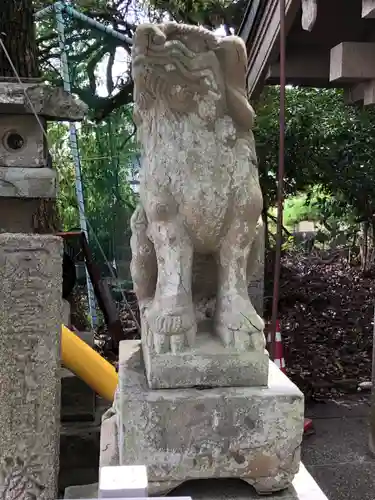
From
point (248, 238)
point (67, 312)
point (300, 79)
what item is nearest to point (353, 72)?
point (300, 79)

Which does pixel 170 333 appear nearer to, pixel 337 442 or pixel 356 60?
pixel 356 60

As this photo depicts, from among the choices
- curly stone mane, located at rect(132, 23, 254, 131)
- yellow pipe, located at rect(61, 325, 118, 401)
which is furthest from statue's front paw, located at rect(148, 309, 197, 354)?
yellow pipe, located at rect(61, 325, 118, 401)

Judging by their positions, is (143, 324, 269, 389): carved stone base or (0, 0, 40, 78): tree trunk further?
(0, 0, 40, 78): tree trunk

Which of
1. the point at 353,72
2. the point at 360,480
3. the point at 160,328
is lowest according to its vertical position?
the point at 360,480

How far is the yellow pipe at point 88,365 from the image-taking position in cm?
276

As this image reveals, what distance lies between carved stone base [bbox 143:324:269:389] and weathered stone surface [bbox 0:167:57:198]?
1398mm

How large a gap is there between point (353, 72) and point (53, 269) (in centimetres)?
155

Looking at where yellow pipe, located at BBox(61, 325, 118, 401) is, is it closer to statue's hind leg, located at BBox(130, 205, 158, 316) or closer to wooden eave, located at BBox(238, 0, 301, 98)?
statue's hind leg, located at BBox(130, 205, 158, 316)

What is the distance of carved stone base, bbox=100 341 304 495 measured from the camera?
140 centimetres

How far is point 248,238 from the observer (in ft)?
5.14

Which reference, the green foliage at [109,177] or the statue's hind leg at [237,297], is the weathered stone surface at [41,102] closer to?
the green foliage at [109,177]

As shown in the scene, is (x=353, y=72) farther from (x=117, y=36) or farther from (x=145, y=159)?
(x=117, y=36)

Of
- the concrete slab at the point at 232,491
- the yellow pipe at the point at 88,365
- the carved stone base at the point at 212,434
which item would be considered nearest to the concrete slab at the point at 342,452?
the yellow pipe at the point at 88,365

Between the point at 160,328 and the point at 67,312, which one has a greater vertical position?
the point at 160,328
